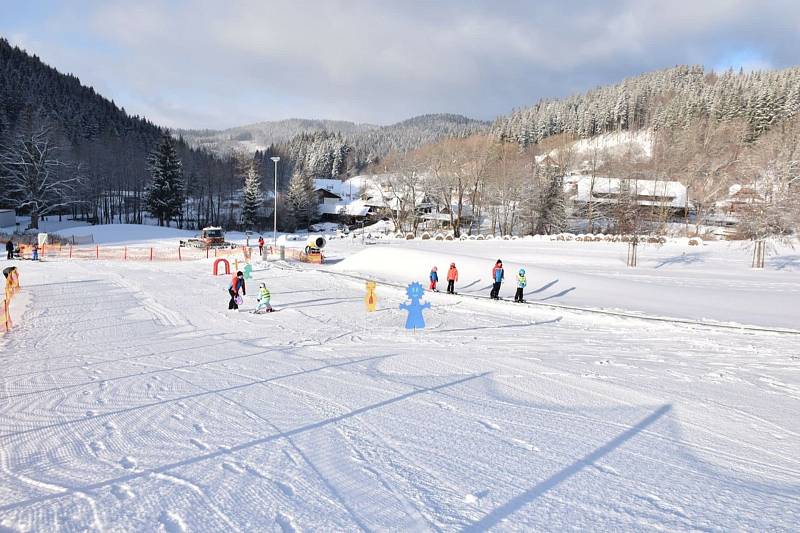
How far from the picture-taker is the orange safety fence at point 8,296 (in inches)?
503

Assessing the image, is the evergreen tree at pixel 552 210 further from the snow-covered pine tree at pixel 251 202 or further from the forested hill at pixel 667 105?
the forested hill at pixel 667 105

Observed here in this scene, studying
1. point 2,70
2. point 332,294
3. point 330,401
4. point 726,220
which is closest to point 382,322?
point 332,294

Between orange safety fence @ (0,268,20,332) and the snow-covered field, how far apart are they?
0.48 m

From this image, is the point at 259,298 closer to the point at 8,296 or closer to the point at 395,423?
the point at 8,296

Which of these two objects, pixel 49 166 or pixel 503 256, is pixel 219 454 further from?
pixel 49 166

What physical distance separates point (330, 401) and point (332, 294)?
41.3 ft

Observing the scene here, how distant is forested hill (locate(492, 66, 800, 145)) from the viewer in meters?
83.6

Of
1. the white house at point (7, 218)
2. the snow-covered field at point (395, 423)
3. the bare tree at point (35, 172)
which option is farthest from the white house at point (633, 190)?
the white house at point (7, 218)

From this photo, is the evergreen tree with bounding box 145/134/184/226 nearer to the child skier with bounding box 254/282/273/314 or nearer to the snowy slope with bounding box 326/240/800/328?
the snowy slope with bounding box 326/240/800/328

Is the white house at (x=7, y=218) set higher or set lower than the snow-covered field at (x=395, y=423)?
higher

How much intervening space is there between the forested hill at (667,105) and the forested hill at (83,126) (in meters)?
86.1

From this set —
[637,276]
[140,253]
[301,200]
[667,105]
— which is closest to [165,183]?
[301,200]

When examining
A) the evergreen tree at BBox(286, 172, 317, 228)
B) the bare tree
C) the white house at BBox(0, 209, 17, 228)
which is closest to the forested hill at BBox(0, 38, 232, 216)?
the bare tree

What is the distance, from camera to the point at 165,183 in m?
61.2
